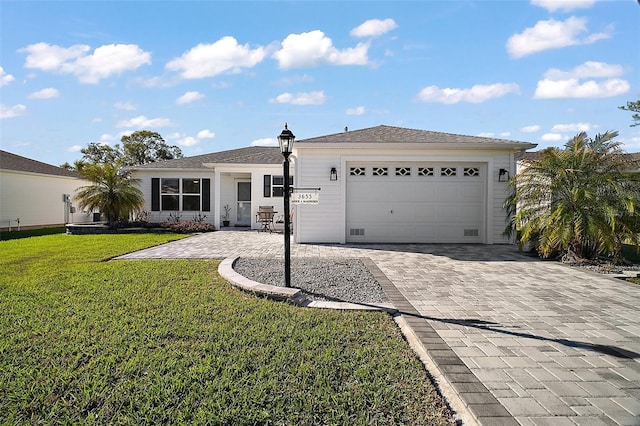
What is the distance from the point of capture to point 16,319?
4223 millimetres

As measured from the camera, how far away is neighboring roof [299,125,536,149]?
35.8 ft

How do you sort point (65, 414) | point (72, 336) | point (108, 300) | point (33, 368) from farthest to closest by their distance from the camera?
point (108, 300) → point (72, 336) → point (33, 368) → point (65, 414)

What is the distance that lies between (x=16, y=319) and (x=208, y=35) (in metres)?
9.06

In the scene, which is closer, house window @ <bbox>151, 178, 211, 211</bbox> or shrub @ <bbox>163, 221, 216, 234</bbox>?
shrub @ <bbox>163, 221, 216, 234</bbox>

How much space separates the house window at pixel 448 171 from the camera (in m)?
11.4

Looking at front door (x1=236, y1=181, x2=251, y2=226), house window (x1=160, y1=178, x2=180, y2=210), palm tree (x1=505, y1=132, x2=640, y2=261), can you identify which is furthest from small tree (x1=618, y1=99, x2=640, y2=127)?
house window (x1=160, y1=178, x2=180, y2=210)

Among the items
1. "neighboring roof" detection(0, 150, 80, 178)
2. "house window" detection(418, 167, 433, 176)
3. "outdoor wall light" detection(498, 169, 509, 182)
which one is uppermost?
"neighboring roof" detection(0, 150, 80, 178)

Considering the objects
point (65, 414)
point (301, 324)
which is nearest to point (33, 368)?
point (65, 414)

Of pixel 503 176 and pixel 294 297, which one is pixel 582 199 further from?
pixel 294 297

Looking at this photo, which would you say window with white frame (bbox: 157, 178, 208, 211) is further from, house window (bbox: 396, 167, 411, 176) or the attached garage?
house window (bbox: 396, 167, 411, 176)

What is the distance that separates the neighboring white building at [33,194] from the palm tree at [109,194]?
226cm

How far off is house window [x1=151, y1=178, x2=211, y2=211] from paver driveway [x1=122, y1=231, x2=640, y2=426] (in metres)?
11.4

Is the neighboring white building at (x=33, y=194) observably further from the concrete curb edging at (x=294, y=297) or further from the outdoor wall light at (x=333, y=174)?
the concrete curb edging at (x=294, y=297)

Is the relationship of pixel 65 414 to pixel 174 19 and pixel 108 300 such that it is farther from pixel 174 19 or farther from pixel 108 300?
pixel 174 19
